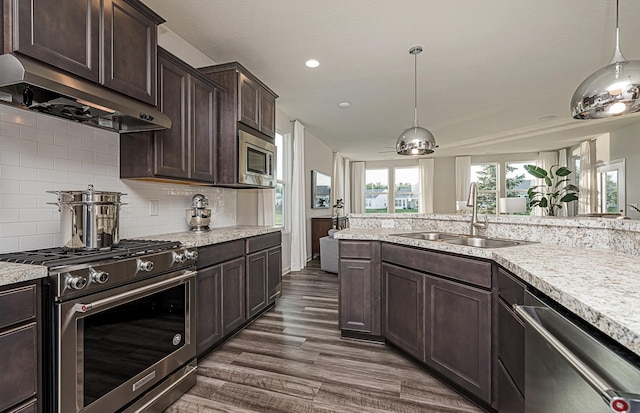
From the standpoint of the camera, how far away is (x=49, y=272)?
127 cm

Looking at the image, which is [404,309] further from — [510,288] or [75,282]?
[75,282]

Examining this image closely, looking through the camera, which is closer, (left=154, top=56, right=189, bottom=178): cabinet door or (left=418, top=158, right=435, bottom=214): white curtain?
(left=154, top=56, right=189, bottom=178): cabinet door

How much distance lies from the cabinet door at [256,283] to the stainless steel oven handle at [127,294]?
35.1 inches

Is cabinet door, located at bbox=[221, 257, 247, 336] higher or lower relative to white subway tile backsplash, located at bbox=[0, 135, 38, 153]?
lower

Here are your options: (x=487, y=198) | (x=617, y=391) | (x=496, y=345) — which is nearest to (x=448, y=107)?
(x=496, y=345)

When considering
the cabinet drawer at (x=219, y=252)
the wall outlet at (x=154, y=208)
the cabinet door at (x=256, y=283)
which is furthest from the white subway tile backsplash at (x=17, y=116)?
the cabinet door at (x=256, y=283)

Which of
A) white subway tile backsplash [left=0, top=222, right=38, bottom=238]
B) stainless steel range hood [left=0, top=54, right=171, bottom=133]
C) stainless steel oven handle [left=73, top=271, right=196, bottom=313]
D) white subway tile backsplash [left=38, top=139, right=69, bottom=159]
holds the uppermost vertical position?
stainless steel range hood [left=0, top=54, right=171, bottom=133]

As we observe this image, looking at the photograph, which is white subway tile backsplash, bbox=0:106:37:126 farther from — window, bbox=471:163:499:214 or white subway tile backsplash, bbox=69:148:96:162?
window, bbox=471:163:499:214

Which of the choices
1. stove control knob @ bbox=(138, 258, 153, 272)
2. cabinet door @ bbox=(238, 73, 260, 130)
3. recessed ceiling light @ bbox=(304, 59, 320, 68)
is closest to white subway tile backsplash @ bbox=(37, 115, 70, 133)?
stove control knob @ bbox=(138, 258, 153, 272)

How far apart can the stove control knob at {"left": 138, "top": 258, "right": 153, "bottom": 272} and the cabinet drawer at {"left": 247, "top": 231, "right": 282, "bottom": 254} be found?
3.93 ft

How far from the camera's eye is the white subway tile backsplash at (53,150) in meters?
1.77

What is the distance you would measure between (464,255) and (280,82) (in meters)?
3.07

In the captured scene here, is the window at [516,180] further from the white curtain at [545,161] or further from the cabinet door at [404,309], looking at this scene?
the cabinet door at [404,309]

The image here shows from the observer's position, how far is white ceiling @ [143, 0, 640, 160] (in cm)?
242
